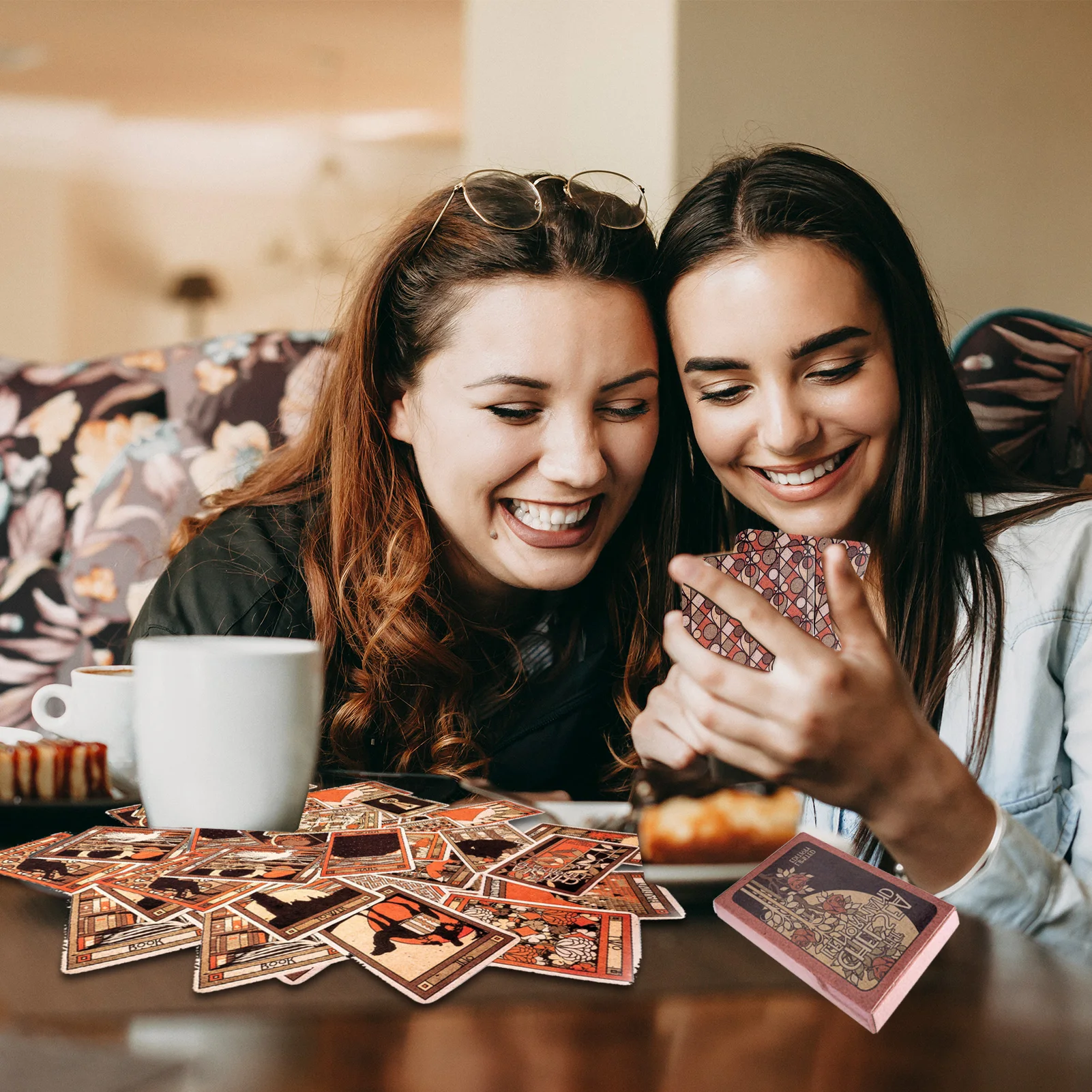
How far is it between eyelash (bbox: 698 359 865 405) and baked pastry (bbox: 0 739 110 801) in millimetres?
776

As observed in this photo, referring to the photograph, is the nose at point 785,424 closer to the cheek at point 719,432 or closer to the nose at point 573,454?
the cheek at point 719,432

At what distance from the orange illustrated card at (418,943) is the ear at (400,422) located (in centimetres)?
96

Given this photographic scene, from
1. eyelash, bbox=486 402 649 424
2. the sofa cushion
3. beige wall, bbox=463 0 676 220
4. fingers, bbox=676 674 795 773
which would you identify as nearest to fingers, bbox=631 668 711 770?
fingers, bbox=676 674 795 773

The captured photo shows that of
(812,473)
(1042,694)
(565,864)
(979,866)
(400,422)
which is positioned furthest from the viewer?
(400,422)

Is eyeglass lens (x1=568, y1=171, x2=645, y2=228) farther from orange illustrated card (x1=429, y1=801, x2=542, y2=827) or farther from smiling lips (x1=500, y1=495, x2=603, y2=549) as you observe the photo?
orange illustrated card (x1=429, y1=801, x2=542, y2=827)

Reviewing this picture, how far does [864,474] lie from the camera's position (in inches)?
49.7

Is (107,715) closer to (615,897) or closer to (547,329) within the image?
(615,897)

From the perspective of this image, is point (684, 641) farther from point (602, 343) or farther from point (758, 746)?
point (602, 343)

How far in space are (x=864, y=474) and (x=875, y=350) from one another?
0.14 meters

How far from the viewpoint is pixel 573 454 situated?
48.2 inches

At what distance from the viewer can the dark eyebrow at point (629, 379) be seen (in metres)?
1.25

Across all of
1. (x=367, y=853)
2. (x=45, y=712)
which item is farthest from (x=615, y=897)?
(x=45, y=712)

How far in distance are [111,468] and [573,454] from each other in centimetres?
103

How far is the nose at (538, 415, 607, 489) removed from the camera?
122 centimetres
